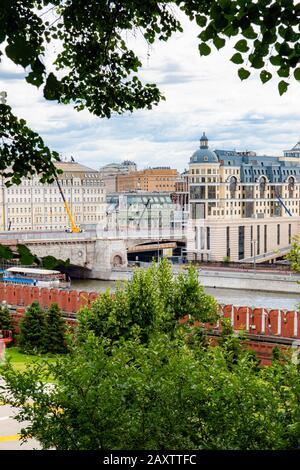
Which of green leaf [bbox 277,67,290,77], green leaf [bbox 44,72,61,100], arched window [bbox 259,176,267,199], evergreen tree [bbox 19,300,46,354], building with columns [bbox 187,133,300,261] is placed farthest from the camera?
arched window [bbox 259,176,267,199]

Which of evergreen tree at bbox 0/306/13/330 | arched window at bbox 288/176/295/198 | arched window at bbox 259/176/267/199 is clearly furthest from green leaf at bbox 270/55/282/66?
arched window at bbox 288/176/295/198

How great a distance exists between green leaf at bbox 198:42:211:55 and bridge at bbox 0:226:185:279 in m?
45.8

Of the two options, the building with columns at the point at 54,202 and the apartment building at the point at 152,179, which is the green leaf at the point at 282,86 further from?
the apartment building at the point at 152,179

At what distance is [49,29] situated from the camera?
3.91 metres

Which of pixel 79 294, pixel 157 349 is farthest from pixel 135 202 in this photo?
pixel 157 349

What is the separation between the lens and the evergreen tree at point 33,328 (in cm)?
1991

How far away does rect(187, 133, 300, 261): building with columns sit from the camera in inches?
2381

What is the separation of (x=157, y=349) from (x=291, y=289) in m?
36.6

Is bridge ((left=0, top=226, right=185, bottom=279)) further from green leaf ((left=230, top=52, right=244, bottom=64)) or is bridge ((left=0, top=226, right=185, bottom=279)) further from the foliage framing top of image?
green leaf ((left=230, top=52, right=244, bottom=64))

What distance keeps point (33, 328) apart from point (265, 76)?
18008 millimetres

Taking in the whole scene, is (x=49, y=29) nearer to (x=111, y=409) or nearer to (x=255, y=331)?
(x=111, y=409)

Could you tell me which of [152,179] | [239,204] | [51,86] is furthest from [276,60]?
[152,179]

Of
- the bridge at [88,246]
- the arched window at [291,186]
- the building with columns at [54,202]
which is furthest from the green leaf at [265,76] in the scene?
the arched window at [291,186]
